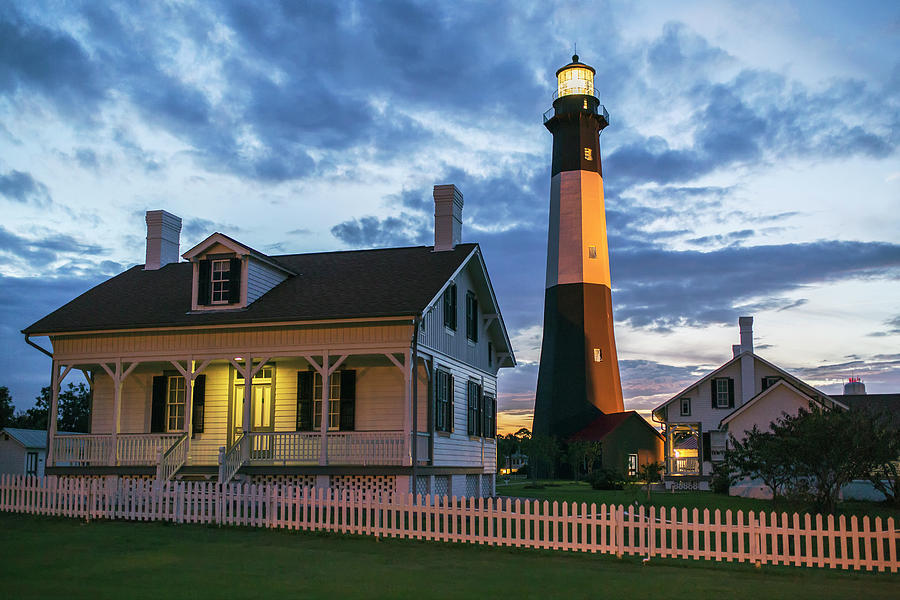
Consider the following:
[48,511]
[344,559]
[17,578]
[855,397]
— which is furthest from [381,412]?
[855,397]

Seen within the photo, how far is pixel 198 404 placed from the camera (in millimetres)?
23297

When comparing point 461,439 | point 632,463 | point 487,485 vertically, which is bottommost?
point 632,463

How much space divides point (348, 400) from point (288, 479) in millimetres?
2447

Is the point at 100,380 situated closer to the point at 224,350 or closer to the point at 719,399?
the point at 224,350

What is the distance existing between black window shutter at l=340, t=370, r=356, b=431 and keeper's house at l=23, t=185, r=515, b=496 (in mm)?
36

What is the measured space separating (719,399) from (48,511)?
32.6 m

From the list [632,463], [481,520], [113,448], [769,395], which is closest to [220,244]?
[113,448]

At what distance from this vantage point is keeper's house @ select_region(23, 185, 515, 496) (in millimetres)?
20609

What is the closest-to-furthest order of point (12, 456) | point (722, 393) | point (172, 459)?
point (172, 459)
point (12, 456)
point (722, 393)

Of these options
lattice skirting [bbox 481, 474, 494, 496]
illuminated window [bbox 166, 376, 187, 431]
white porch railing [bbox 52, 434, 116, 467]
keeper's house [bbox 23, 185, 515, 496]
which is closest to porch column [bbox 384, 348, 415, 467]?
keeper's house [bbox 23, 185, 515, 496]

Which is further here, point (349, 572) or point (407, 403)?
point (407, 403)

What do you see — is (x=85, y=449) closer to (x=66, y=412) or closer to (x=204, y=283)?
(x=204, y=283)

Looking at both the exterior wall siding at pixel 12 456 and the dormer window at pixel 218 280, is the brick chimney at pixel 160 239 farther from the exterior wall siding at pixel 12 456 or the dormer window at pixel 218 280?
the exterior wall siding at pixel 12 456

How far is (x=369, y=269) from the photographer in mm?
24094
